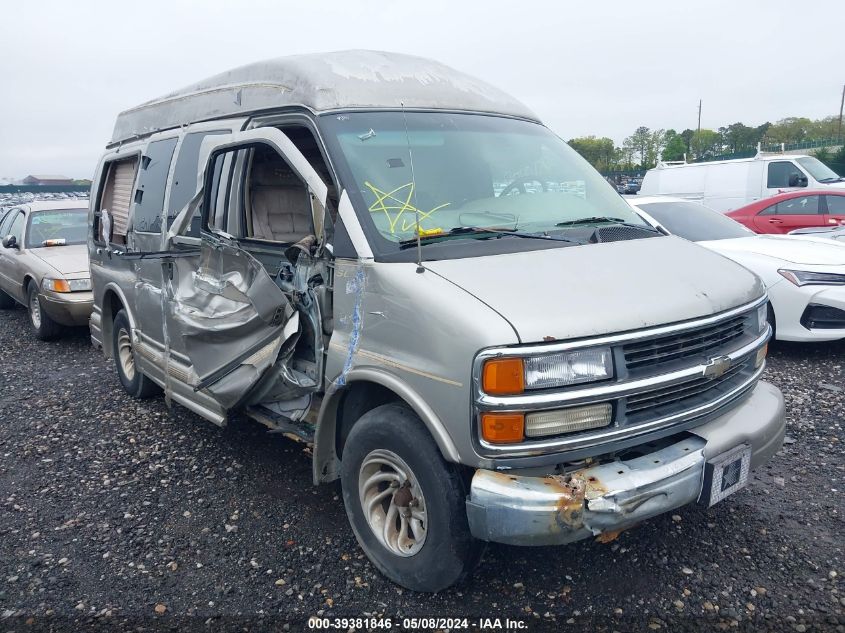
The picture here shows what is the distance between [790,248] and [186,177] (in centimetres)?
570

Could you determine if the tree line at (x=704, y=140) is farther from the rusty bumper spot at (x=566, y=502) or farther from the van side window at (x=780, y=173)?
the rusty bumper spot at (x=566, y=502)

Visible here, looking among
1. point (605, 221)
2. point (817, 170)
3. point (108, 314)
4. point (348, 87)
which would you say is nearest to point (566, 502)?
point (605, 221)

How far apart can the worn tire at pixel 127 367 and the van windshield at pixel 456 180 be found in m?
3.30

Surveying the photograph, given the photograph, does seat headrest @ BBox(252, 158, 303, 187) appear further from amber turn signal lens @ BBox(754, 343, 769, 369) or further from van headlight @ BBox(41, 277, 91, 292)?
van headlight @ BBox(41, 277, 91, 292)

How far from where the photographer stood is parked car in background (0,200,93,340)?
8.03 meters

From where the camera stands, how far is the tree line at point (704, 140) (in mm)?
41719

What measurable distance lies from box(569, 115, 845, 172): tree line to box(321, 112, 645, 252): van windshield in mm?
33344

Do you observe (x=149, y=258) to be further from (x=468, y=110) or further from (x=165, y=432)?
(x=468, y=110)

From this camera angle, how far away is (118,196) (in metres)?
5.89

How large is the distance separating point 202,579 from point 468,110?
9.68 ft

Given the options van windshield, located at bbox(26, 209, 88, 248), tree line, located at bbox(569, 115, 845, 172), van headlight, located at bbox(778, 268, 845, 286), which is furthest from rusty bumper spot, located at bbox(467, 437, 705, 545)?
tree line, located at bbox(569, 115, 845, 172)

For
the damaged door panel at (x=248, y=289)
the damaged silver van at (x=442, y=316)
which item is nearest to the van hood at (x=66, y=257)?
the damaged silver van at (x=442, y=316)

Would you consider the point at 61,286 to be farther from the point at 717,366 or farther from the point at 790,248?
the point at 790,248

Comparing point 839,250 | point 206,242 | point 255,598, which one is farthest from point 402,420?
point 839,250
